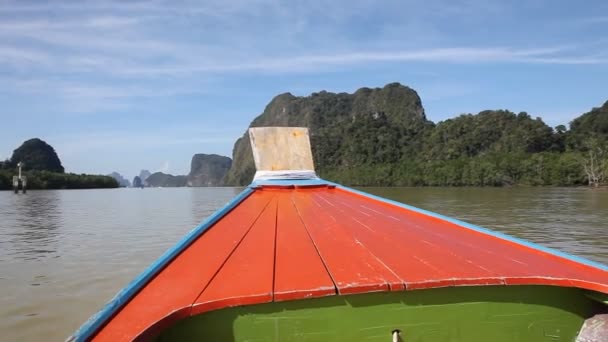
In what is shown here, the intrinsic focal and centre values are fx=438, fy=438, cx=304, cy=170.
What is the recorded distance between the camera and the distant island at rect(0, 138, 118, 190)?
47688 mm

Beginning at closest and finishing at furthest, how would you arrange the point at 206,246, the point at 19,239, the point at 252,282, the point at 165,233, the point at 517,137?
the point at 252,282 → the point at 206,246 → the point at 19,239 → the point at 165,233 → the point at 517,137

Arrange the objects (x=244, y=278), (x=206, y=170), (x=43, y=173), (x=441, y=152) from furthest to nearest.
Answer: (x=206, y=170), (x=441, y=152), (x=43, y=173), (x=244, y=278)

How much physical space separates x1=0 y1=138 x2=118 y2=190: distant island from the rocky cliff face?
34.9 metres

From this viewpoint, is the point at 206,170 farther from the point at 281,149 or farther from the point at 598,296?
the point at 598,296

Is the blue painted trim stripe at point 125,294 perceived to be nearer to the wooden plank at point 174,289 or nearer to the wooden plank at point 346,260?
the wooden plank at point 174,289

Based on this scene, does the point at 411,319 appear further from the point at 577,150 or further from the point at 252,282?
the point at 577,150

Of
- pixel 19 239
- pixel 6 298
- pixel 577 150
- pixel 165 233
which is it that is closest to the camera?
pixel 6 298

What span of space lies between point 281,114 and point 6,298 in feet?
388

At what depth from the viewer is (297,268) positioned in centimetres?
136

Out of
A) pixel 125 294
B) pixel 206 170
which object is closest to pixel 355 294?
pixel 125 294

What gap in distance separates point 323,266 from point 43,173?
2274 inches

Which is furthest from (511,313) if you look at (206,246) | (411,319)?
(206,246)

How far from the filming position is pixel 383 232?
1936 millimetres

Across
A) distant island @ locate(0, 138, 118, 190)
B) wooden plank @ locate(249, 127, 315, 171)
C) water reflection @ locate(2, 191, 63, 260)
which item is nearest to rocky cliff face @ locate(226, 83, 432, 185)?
distant island @ locate(0, 138, 118, 190)
